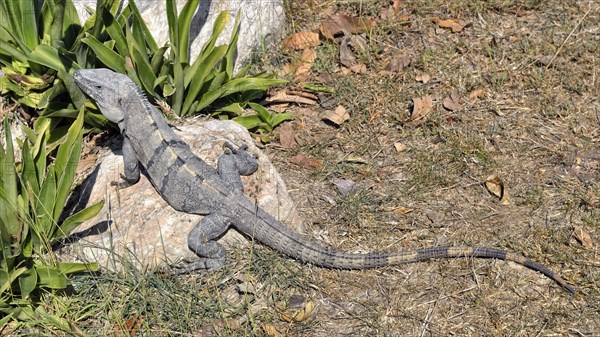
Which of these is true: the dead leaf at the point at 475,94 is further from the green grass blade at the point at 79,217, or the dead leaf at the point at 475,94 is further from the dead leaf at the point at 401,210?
the green grass blade at the point at 79,217

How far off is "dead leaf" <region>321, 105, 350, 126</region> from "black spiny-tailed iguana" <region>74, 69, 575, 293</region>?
41.3 inches

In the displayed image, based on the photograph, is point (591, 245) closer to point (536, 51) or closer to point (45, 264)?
point (536, 51)

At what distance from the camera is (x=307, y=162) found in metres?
5.98

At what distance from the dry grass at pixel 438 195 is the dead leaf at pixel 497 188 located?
49 millimetres

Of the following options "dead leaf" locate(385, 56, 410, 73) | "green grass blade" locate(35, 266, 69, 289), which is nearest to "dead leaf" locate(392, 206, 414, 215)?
"dead leaf" locate(385, 56, 410, 73)

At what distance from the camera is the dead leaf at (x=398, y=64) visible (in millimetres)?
6758

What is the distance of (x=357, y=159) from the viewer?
236 inches

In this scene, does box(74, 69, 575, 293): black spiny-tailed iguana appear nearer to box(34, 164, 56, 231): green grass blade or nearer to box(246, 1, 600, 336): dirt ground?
box(246, 1, 600, 336): dirt ground

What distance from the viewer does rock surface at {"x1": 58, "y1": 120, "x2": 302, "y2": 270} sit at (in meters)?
5.08

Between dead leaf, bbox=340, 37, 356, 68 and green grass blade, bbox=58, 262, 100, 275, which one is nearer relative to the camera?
green grass blade, bbox=58, 262, 100, 275

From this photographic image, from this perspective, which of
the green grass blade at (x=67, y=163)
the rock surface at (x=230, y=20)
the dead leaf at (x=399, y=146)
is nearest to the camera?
the green grass blade at (x=67, y=163)

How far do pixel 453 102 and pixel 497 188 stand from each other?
114cm

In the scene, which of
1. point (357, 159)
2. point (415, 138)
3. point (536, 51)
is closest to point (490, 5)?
point (536, 51)

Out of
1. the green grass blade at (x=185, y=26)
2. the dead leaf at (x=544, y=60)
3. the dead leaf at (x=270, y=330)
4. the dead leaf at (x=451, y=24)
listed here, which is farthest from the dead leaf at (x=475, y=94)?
the dead leaf at (x=270, y=330)
